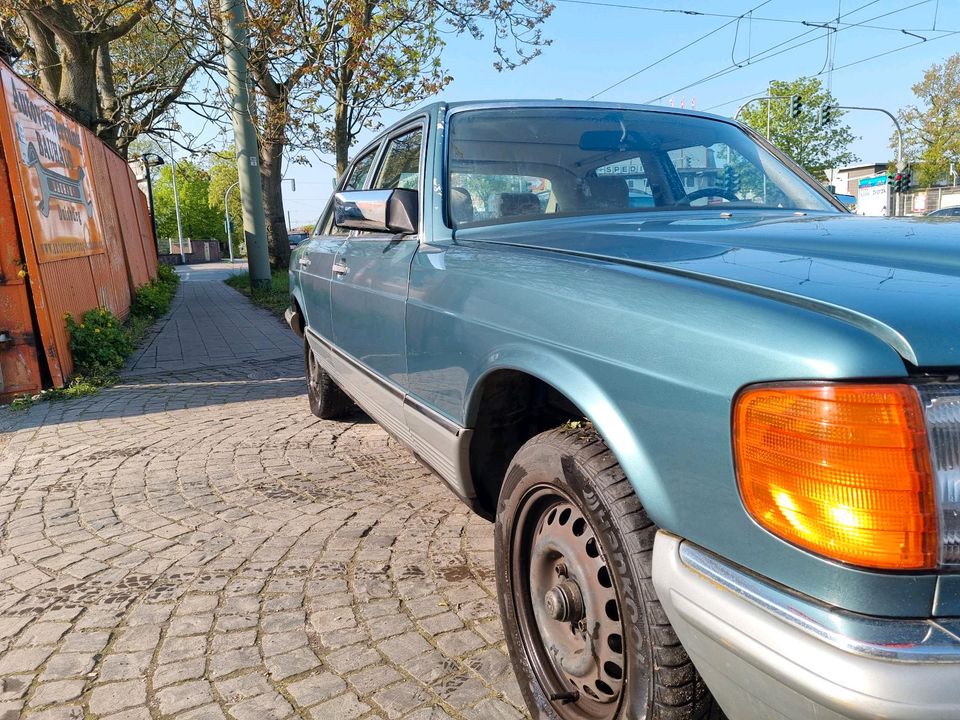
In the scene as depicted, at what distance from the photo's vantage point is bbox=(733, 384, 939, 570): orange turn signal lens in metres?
1.13

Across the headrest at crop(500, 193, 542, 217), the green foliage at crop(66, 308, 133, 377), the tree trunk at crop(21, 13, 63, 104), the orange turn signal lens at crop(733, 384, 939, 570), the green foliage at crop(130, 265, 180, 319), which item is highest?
the tree trunk at crop(21, 13, 63, 104)

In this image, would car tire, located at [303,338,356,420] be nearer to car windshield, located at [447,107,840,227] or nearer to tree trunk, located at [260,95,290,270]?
car windshield, located at [447,107,840,227]

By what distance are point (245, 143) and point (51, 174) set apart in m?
7.47

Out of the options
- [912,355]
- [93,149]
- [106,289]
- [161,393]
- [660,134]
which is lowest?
[161,393]

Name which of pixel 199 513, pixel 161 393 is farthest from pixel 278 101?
pixel 199 513

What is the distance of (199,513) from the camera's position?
3547 millimetres

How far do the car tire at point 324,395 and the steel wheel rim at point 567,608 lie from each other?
10.6 ft

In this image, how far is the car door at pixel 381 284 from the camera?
2818 mm

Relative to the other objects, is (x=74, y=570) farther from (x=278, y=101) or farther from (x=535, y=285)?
(x=278, y=101)

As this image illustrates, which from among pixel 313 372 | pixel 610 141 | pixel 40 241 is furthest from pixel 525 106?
pixel 40 241

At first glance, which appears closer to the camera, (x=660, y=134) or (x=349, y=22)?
(x=660, y=134)

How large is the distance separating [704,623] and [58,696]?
1.97 metres

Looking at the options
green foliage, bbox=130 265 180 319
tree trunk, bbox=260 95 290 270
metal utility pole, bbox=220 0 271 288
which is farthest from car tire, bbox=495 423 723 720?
tree trunk, bbox=260 95 290 270

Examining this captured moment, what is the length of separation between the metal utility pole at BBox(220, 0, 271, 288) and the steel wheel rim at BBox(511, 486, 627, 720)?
11.8m
